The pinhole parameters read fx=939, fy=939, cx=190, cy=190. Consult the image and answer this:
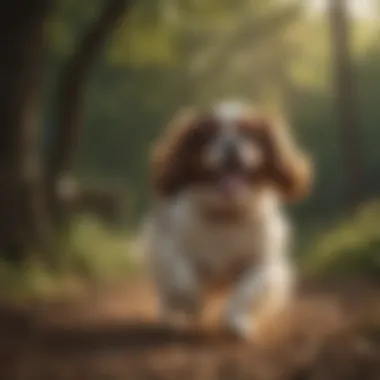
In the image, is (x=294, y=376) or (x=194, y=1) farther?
(x=194, y=1)

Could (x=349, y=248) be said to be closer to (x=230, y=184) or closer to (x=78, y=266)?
(x=230, y=184)

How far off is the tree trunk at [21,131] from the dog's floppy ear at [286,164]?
0.32 m

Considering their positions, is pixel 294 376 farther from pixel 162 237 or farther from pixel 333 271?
pixel 162 237

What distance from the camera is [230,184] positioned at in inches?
48.8

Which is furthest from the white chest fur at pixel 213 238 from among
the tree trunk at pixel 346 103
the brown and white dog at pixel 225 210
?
the tree trunk at pixel 346 103

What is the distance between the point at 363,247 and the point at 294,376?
19 cm

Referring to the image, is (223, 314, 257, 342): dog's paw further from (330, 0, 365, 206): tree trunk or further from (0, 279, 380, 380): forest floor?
(330, 0, 365, 206): tree trunk

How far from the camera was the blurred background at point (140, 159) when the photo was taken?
4.08ft

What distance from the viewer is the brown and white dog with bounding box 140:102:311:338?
1.24 m

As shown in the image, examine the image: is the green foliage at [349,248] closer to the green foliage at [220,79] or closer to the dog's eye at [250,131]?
the green foliage at [220,79]

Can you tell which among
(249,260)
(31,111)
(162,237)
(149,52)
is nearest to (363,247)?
(249,260)

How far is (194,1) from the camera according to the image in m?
1.31

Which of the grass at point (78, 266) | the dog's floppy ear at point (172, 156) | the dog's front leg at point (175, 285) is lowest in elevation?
the dog's front leg at point (175, 285)

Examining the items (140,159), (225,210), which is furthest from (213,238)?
(140,159)
